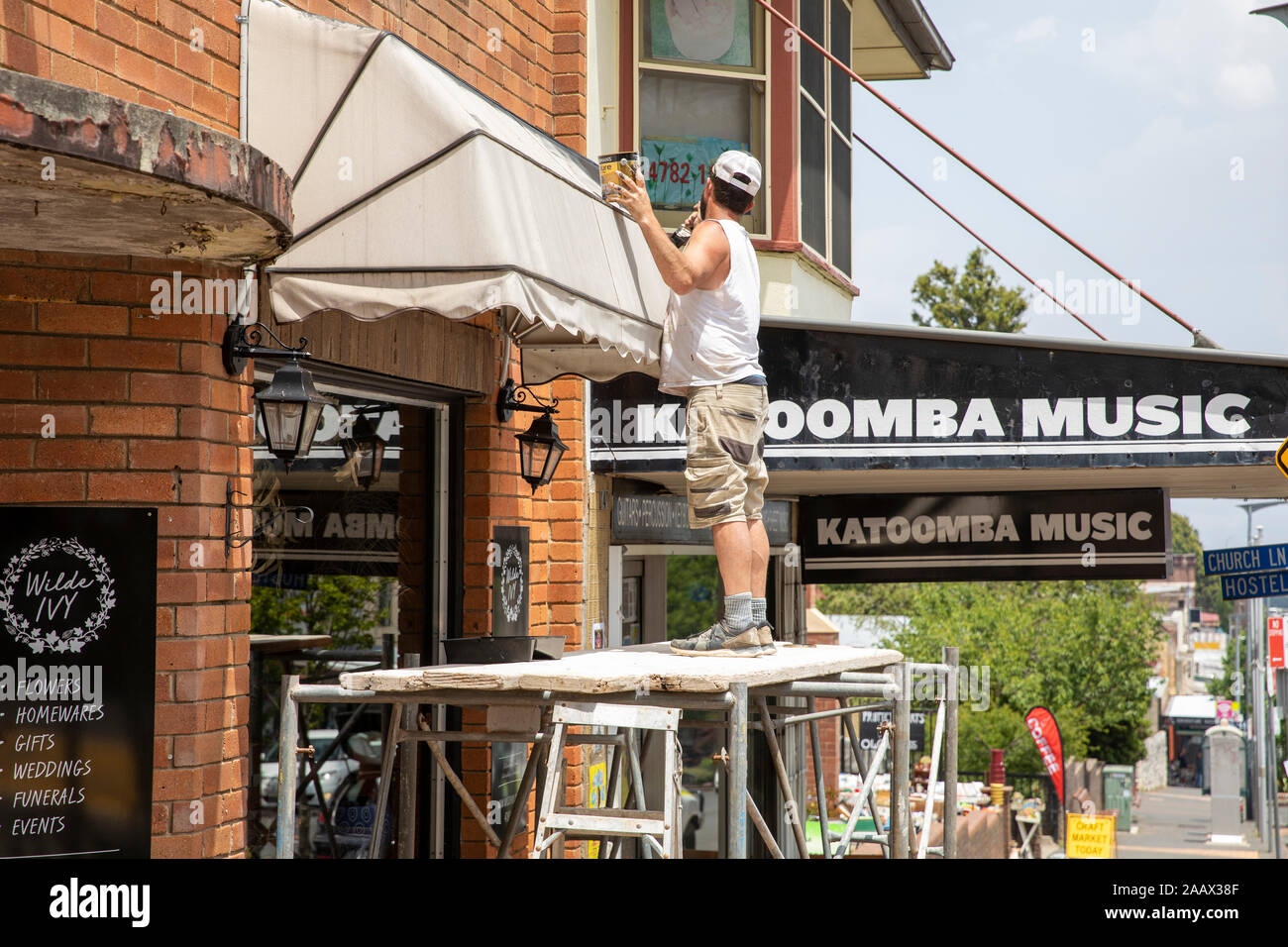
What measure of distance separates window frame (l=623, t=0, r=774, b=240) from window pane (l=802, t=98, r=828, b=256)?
0.52 meters

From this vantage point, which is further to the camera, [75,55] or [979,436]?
[979,436]

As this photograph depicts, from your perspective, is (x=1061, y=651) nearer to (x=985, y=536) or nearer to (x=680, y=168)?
(x=985, y=536)

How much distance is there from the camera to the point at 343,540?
6.98m

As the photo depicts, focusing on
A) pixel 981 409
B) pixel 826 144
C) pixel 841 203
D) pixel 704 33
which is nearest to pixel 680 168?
pixel 704 33

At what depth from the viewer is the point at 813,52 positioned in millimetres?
11016

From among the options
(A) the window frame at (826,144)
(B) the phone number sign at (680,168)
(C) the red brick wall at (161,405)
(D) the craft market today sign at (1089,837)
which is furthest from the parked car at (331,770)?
(D) the craft market today sign at (1089,837)

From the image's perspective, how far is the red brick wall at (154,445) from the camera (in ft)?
15.4

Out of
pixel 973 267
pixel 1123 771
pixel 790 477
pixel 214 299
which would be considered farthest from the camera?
pixel 973 267

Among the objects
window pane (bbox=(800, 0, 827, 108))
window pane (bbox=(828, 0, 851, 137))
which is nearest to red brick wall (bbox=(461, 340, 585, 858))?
window pane (bbox=(800, 0, 827, 108))

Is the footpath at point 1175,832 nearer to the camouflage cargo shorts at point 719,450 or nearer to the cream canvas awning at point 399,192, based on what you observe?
the camouflage cargo shorts at point 719,450

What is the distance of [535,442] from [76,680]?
3.09 metres
